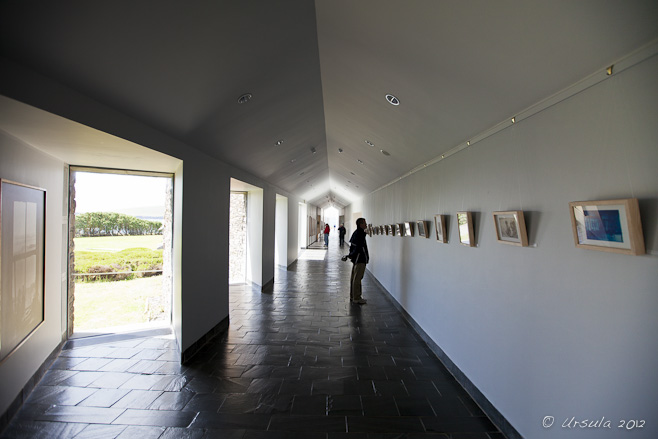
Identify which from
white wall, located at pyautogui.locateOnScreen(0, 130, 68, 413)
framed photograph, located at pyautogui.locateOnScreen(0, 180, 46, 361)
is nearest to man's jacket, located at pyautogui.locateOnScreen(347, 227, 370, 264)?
white wall, located at pyautogui.locateOnScreen(0, 130, 68, 413)

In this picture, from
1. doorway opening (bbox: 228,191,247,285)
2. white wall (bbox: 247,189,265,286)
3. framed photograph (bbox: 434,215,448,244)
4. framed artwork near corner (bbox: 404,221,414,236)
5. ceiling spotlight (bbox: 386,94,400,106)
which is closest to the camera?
ceiling spotlight (bbox: 386,94,400,106)

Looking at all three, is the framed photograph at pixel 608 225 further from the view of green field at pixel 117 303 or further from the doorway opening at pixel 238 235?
the doorway opening at pixel 238 235

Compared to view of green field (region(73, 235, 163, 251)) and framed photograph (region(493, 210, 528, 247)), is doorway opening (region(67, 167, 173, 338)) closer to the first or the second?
view of green field (region(73, 235, 163, 251))

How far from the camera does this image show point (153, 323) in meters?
5.35

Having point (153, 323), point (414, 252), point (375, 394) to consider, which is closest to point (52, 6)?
point (375, 394)

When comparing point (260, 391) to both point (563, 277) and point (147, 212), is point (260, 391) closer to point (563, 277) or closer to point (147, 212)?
point (563, 277)

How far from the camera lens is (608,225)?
1.59m

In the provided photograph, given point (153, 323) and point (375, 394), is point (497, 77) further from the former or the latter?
point (153, 323)

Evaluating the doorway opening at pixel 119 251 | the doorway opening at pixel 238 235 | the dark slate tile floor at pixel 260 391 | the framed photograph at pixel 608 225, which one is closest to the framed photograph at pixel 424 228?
the dark slate tile floor at pixel 260 391

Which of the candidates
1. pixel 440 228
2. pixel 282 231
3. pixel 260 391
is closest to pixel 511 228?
pixel 440 228

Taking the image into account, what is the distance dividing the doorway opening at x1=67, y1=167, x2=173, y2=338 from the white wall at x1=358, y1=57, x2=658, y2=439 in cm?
464

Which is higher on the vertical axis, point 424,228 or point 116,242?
point 424,228

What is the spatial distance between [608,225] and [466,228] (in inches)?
70.6

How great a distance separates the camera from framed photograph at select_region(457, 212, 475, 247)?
10.7 feet
